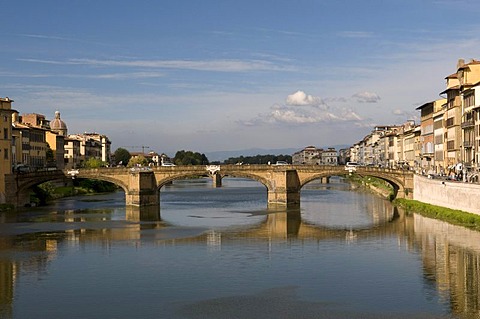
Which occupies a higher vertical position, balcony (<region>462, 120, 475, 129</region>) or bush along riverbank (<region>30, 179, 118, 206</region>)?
balcony (<region>462, 120, 475, 129</region>)

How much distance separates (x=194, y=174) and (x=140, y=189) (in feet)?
20.0

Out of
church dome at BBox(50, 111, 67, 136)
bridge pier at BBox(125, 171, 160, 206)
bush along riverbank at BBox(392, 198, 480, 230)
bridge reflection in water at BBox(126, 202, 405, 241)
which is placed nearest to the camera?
bush along riverbank at BBox(392, 198, 480, 230)

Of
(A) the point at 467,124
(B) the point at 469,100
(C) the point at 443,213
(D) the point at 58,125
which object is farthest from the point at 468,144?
(D) the point at 58,125

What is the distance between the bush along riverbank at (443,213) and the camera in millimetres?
50875

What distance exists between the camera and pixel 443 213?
57.1 m

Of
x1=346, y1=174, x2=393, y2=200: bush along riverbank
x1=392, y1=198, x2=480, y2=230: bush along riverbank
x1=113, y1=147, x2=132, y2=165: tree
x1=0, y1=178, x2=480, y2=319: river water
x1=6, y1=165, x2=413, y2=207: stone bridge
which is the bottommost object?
x1=0, y1=178, x2=480, y2=319: river water

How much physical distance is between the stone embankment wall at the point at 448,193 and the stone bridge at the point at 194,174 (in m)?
5.58

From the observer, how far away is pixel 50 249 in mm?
46125

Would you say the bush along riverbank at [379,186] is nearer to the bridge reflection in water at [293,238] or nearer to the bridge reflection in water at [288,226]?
the bridge reflection in water at [288,226]

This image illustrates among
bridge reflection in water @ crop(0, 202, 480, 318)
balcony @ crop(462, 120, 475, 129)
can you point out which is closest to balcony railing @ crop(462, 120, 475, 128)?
balcony @ crop(462, 120, 475, 129)

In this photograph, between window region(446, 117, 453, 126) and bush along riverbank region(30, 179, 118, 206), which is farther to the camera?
bush along riverbank region(30, 179, 118, 206)

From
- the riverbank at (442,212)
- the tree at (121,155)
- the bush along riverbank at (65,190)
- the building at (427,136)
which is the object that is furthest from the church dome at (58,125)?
the riverbank at (442,212)

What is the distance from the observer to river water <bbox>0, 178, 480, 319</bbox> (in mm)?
30000

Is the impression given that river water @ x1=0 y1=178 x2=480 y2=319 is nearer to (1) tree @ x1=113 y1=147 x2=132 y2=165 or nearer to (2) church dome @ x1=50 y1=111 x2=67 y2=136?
(2) church dome @ x1=50 y1=111 x2=67 y2=136
